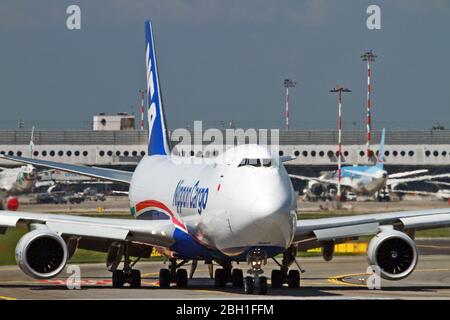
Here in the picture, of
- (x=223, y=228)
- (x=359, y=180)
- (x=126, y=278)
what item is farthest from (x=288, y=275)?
(x=359, y=180)

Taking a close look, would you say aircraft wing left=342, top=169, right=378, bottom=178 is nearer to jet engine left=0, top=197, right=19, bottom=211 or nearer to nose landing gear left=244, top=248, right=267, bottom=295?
jet engine left=0, top=197, right=19, bottom=211

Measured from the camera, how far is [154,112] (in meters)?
50.5

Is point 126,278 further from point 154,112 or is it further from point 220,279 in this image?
point 154,112

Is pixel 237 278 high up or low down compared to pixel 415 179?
up

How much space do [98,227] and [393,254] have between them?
9.50m

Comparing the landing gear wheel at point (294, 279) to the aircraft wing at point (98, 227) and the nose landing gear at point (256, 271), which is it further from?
the nose landing gear at point (256, 271)

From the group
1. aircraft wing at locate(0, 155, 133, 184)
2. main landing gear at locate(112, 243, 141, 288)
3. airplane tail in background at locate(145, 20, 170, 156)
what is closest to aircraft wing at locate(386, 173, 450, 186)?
airplane tail in background at locate(145, 20, 170, 156)

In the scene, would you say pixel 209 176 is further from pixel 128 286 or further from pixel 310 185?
pixel 310 185

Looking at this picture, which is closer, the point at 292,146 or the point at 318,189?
the point at 318,189

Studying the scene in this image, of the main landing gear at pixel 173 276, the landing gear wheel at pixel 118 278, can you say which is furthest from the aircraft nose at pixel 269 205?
the landing gear wheel at pixel 118 278

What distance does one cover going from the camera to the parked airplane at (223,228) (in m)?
31.3

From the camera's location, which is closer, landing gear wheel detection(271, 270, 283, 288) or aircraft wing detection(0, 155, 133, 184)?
landing gear wheel detection(271, 270, 283, 288)

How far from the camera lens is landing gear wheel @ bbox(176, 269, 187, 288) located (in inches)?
1575

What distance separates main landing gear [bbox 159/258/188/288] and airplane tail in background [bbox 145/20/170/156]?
9008 mm
